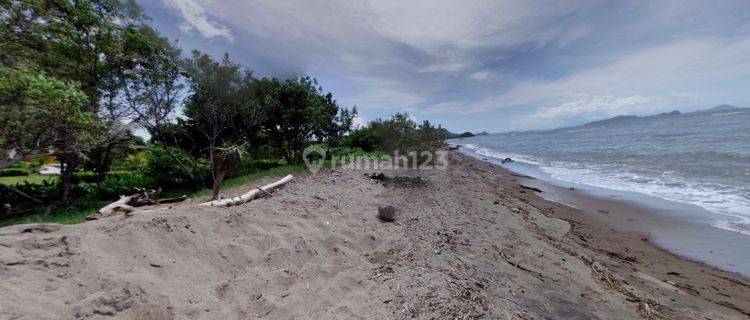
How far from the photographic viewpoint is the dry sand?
8.43ft

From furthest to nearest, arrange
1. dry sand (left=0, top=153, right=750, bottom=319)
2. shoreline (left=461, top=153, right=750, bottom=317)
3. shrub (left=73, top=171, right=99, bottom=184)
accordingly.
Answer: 1. shrub (left=73, top=171, right=99, bottom=184)
2. shoreline (left=461, top=153, right=750, bottom=317)
3. dry sand (left=0, top=153, right=750, bottom=319)

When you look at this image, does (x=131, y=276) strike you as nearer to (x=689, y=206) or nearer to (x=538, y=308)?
(x=538, y=308)

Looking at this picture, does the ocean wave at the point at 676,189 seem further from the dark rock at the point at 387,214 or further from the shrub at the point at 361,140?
the shrub at the point at 361,140

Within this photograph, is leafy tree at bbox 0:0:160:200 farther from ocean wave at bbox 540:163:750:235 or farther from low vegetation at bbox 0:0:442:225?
ocean wave at bbox 540:163:750:235

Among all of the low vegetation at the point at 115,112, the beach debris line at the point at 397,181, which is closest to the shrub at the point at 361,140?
the low vegetation at the point at 115,112

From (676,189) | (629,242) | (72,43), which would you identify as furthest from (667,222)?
(72,43)

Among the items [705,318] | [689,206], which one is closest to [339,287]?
[705,318]

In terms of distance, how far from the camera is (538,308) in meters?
3.03

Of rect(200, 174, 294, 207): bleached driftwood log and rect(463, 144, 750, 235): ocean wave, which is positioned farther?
rect(463, 144, 750, 235): ocean wave

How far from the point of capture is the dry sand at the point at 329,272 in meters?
2.57

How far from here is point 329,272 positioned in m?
3.59

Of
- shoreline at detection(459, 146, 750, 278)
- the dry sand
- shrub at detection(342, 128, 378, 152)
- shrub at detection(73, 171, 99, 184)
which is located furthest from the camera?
shrub at detection(342, 128, 378, 152)

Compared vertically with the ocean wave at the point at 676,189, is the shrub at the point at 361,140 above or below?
above

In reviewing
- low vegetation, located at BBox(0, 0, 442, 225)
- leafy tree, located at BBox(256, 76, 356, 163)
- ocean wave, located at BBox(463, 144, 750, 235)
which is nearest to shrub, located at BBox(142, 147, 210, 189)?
low vegetation, located at BBox(0, 0, 442, 225)
